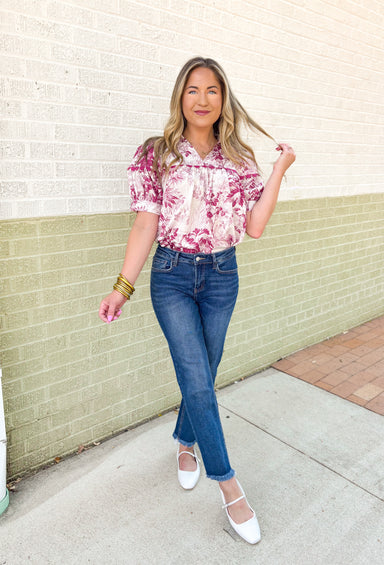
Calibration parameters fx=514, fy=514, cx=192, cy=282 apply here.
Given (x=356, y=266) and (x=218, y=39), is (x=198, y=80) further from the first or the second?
(x=356, y=266)

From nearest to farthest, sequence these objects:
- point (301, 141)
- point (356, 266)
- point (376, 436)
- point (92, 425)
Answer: point (92, 425), point (376, 436), point (301, 141), point (356, 266)

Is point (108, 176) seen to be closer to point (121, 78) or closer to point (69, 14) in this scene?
point (121, 78)

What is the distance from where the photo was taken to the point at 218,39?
305 centimetres

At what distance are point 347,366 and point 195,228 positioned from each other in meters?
2.39

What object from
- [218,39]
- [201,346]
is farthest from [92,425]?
[218,39]

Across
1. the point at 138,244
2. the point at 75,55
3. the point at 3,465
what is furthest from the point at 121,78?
the point at 3,465

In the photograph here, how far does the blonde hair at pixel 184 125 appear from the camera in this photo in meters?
2.17

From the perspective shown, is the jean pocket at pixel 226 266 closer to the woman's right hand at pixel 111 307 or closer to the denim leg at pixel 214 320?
the denim leg at pixel 214 320

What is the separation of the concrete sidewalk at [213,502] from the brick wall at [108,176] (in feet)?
0.88

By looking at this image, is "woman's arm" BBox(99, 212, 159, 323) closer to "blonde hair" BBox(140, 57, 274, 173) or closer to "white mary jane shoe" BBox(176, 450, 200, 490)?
"blonde hair" BBox(140, 57, 274, 173)

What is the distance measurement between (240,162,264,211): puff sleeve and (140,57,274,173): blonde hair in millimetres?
52

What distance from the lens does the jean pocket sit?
226 cm

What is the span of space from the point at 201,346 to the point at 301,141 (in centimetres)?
226

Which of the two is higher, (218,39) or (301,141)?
(218,39)
